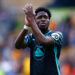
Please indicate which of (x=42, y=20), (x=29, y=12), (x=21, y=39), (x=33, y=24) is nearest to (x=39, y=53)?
(x=21, y=39)

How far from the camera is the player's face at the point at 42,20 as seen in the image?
745 cm

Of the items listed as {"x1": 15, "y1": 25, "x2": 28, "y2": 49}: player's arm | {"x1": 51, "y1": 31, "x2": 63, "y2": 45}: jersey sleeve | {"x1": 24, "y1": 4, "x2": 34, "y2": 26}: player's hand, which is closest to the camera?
{"x1": 24, "y1": 4, "x2": 34, "y2": 26}: player's hand

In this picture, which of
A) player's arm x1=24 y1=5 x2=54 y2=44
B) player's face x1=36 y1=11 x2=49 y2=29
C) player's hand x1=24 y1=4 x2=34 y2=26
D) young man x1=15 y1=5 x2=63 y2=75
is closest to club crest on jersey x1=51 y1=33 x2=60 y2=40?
young man x1=15 y1=5 x2=63 y2=75

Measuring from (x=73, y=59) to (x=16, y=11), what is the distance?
728 centimetres

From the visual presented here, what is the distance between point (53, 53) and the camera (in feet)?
24.7

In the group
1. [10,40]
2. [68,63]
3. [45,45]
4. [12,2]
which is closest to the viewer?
[45,45]

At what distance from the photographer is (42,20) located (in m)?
7.45

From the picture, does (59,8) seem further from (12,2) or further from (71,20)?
(12,2)

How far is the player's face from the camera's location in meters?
7.45

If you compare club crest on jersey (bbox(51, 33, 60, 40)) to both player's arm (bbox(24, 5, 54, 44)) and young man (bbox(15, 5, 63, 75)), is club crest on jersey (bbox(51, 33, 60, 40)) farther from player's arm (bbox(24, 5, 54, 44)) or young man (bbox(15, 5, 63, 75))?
player's arm (bbox(24, 5, 54, 44))

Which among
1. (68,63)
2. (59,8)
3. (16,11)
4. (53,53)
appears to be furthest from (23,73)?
(53,53)

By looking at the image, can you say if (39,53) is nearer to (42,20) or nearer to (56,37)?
(56,37)

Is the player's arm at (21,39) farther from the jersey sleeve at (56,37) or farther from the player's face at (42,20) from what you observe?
the jersey sleeve at (56,37)

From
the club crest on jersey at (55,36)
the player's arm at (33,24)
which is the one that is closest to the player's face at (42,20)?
the club crest on jersey at (55,36)
